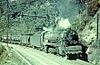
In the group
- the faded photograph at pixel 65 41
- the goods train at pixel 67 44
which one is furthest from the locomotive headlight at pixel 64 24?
the goods train at pixel 67 44

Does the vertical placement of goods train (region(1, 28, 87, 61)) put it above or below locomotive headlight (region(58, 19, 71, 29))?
below

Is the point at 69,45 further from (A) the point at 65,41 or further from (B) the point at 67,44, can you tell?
(A) the point at 65,41

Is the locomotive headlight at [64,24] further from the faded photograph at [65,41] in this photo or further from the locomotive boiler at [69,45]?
the locomotive boiler at [69,45]

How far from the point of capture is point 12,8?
122m

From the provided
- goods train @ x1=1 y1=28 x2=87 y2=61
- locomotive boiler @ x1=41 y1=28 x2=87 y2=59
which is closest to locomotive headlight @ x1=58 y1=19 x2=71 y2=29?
goods train @ x1=1 y1=28 x2=87 y2=61

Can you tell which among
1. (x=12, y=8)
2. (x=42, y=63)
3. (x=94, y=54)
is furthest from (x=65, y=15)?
(x=12, y=8)

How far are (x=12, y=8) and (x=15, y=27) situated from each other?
1802cm

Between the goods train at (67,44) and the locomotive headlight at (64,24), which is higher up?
the locomotive headlight at (64,24)

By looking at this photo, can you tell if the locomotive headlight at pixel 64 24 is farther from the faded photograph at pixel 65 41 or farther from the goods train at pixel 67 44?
the goods train at pixel 67 44

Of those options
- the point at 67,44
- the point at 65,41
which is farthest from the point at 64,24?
the point at 67,44

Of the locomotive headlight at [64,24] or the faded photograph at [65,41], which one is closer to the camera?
the faded photograph at [65,41]

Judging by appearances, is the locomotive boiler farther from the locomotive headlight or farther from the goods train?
the locomotive headlight

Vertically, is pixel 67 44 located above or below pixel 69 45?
above

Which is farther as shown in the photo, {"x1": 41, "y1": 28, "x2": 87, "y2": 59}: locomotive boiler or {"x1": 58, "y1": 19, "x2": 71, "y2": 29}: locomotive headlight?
{"x1": 58, "y1": 19, "x2": 71, "y2": 29}: locomotive headlight
